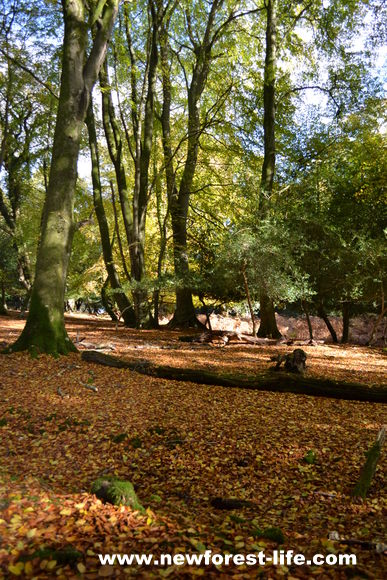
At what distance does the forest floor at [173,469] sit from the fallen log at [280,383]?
134 millimetres

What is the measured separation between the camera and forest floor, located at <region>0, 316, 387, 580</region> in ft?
6.87

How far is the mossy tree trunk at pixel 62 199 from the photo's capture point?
6.98 meters

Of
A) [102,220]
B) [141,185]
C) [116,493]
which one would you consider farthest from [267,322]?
[116,493]

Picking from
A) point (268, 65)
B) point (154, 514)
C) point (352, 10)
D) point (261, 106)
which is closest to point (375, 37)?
point (352, 10)

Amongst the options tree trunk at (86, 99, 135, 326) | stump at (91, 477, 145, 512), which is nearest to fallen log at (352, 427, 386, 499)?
stump at (91, 477, 145, 512)

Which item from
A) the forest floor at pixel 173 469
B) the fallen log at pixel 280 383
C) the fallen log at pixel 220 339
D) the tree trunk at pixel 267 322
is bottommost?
the forest floor at pixel 173 469

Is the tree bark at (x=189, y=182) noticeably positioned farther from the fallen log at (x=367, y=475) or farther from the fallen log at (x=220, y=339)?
the fallen log at (x=367, y=475)

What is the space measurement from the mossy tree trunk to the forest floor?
28.8 inches

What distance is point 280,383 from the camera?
5602 mm

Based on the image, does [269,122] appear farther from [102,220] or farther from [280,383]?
[280,383]

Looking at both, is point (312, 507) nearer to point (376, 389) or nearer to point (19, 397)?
point (376, 389)

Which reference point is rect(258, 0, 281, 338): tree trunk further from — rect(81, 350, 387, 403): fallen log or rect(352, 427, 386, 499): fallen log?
rect(352, 427, 386, 499): fallen log

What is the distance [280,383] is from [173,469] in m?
2.56

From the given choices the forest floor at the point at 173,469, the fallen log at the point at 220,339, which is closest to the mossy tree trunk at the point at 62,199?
the forest floor at the point at 173,469
